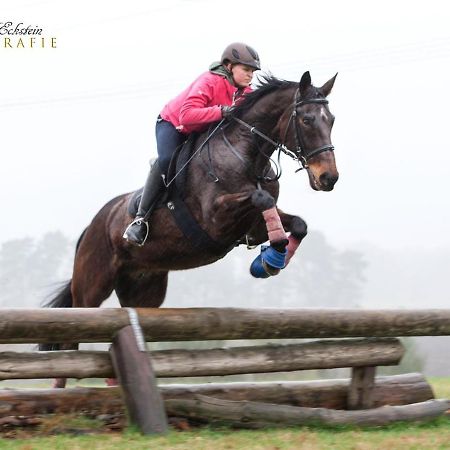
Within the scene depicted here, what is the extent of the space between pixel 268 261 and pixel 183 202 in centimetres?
103

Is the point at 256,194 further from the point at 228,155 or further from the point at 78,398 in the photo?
the point at 78,398

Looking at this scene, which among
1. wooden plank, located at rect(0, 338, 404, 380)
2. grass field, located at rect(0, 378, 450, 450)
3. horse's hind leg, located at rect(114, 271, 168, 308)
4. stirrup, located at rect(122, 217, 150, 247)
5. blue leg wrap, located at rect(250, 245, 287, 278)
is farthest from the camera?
horse's hind leg, located at rect(114, 271, 168, 308)

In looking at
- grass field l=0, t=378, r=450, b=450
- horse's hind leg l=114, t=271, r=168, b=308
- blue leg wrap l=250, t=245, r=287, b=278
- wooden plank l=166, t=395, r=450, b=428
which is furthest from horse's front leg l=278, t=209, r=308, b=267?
horse's hind leg l=114, t=271, r=168, b=308

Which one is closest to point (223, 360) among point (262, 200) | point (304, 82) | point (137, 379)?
point (137, 379)

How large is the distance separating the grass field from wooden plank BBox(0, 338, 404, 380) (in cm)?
34

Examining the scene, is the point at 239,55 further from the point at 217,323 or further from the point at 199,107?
the point at 217,323

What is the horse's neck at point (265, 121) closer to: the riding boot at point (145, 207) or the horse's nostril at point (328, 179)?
the horse's nostril at point (328, 179)

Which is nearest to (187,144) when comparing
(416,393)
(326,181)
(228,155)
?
(228,155)

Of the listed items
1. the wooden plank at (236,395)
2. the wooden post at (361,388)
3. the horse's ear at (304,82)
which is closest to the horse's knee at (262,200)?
the horse's ear at (304,82)

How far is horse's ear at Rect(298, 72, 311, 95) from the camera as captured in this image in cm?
604

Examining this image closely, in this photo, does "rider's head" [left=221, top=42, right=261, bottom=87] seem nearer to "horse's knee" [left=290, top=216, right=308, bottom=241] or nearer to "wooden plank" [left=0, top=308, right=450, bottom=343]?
"horse's knee" [left=290, top=216, right=308, bottom=241]

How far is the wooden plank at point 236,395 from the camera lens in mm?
5273

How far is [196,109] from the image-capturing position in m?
6.25

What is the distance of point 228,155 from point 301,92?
0.72 meters
